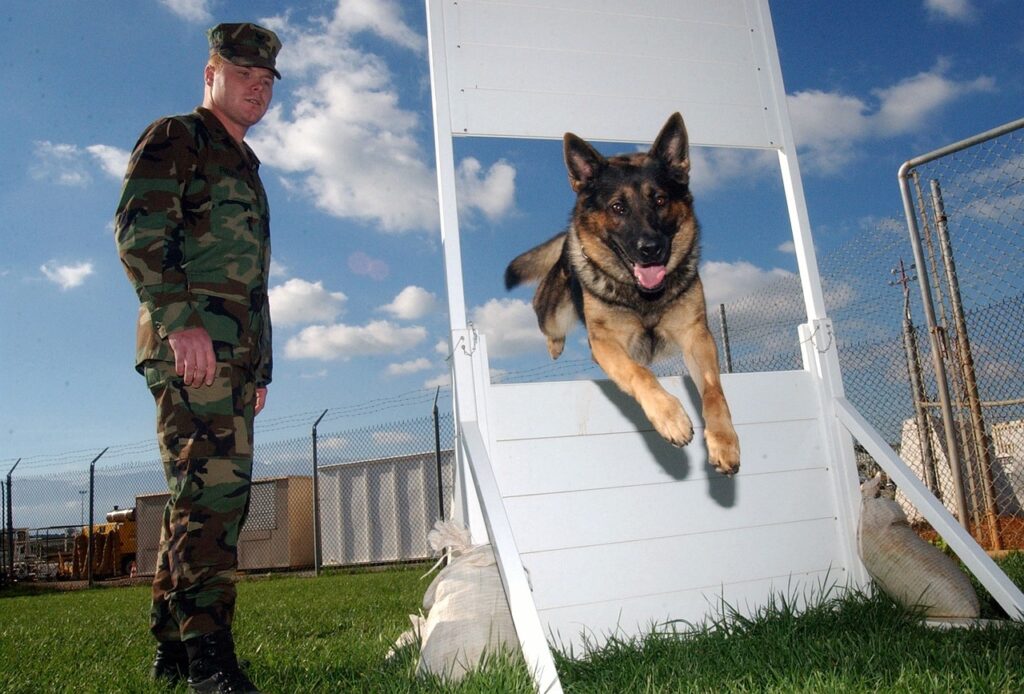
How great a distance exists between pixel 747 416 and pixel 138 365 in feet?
7.53

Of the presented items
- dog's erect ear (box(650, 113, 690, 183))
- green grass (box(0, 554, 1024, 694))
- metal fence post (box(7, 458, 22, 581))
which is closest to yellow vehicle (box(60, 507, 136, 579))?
metal fence post (box(7, 458, 22, 581))

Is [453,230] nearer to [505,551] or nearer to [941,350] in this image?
[505,551]

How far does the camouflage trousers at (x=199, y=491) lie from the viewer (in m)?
2.08

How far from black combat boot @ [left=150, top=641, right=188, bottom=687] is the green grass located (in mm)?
48

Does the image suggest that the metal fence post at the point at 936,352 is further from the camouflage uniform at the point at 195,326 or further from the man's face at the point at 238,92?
the camouflage uniform at the point at 195,326

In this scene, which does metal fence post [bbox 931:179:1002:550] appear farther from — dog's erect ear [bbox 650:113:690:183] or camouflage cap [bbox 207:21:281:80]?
camouflage cap [bbox 207:21:281:80]

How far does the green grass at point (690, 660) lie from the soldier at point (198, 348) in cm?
36

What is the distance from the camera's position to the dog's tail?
307 centimetres

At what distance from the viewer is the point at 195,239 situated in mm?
2217

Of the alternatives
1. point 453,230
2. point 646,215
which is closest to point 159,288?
point 453,230

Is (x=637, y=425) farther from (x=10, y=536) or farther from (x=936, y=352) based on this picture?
(x=10, y=536)

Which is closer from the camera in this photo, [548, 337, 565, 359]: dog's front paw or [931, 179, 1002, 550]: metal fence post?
[548, 337, 565, 359]: dog's front paw

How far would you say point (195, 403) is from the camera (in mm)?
2090

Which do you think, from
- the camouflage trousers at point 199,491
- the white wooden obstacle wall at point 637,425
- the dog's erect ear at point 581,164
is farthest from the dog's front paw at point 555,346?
the camouflage trousers at point 199,491
